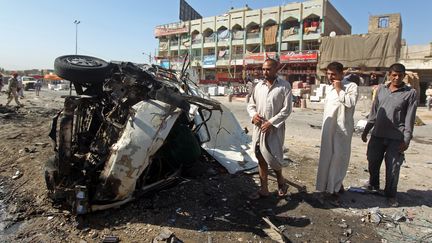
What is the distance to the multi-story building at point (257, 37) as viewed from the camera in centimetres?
4031

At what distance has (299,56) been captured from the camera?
39.8 meters

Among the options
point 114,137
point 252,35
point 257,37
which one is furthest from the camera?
point 252,35

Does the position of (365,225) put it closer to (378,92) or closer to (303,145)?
(378,92)

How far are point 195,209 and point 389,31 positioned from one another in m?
35.2

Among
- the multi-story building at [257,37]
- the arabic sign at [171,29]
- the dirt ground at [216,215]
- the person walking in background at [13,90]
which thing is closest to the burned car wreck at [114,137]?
the dirt ground at [216,215]

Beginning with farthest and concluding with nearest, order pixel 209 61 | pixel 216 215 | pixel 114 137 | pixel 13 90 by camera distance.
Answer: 1. pixel 209 61
2. pixel 13 90
3. pixel 216 215
4. pixel 114 137

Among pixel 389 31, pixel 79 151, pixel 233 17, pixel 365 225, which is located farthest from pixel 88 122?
pixel 233 17

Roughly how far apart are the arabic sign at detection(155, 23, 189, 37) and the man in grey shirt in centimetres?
5328

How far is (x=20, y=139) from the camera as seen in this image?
6.84 metres

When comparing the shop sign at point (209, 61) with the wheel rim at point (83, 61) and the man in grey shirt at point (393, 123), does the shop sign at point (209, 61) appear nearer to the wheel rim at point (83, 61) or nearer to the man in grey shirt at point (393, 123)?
the wheel rim at point (83, 61)

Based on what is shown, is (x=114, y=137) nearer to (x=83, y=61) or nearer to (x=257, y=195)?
(x=83, y=61)

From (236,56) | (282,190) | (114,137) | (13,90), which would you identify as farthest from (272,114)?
(236,56)

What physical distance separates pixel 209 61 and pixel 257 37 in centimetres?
818

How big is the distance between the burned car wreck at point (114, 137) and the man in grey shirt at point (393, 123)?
6.79ft
